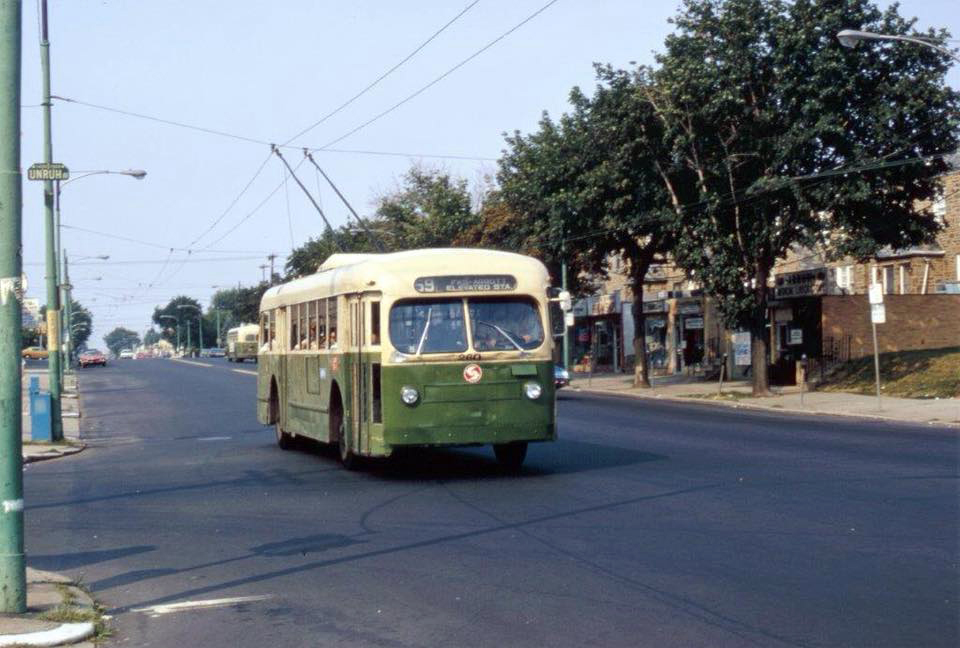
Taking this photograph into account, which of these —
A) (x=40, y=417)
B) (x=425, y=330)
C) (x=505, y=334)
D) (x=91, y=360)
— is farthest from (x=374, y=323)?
(x=91, y=360)

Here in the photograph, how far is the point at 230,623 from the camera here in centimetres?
814

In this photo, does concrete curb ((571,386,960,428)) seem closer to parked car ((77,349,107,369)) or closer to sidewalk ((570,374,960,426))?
sidewalk ((570,374,960,426))

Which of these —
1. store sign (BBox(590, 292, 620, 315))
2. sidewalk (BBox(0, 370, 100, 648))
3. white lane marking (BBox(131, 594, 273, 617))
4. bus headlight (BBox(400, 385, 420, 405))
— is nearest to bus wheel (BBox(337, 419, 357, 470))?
bus headlight (BBox(400, 385, 420, 405))

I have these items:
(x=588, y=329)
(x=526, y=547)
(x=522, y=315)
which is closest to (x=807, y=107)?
(x=522, y=315)

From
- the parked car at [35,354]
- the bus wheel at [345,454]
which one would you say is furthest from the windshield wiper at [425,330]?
the parked car at [35,354]

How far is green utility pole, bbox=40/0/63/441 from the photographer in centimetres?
2614

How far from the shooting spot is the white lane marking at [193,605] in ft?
28.2

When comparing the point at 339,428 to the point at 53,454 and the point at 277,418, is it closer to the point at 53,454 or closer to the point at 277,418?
the point at 277,418

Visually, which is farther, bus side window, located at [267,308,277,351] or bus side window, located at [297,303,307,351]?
bus side window, located at [267,308,277,351]

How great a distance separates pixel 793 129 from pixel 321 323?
19712mm

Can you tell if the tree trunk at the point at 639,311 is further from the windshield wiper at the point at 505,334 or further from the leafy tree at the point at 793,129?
the windshield wiper at the point at 505,334

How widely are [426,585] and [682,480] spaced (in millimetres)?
6934

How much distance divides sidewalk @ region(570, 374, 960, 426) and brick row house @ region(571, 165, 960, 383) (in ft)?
7.50

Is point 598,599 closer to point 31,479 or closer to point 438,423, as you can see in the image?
point 438,423
